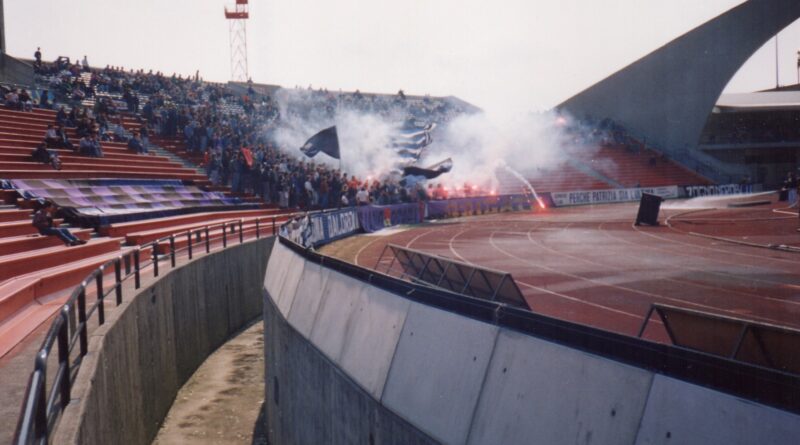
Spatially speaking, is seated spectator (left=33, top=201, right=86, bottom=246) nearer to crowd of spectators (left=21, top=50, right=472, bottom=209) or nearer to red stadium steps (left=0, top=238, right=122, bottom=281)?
red stadium steps (left=0, top=238, right=122, bottom=281)

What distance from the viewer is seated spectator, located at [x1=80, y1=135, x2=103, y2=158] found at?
959 inches

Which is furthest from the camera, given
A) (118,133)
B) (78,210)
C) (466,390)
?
(118,133)

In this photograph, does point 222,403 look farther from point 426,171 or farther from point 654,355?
point 426,171

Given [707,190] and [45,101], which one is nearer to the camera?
[45,101]

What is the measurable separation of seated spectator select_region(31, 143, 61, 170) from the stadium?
0.11 metres

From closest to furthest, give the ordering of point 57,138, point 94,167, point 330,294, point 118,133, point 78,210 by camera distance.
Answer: point 330,294 → point 78,210 → point 94,167 → point 57,138 → point 118,133

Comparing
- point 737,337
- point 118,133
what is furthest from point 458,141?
point 737,337

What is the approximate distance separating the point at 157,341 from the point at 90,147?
15.0 metres

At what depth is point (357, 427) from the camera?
662 cm

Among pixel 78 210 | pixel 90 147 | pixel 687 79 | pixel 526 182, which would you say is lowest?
pixel 78 210

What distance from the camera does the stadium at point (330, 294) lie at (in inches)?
160

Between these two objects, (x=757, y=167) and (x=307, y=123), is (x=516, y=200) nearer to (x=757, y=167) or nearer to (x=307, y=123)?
(x=307, y=123)

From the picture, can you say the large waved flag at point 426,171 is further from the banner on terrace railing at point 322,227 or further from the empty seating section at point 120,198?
the empty seating section at point 120,198

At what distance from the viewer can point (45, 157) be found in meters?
21.8
